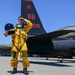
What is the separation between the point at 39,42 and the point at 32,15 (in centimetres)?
230

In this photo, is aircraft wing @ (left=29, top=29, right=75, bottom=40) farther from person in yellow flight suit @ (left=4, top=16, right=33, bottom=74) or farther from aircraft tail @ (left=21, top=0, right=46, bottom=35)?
person in yellow flight suit @ (left=4, top=16, right=33, bottom=74)

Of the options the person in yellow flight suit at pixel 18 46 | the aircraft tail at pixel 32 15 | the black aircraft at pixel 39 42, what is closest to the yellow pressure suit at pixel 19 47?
the person in yellow flight suit at pixel 18 46

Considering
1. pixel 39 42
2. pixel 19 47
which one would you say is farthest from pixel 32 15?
pixel 19 47

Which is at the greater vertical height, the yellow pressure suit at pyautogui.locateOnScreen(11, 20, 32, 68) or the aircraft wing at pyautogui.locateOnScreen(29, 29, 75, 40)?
the aircraft wing at pyautogui.locateOnScreen(29, 29, 75, 40)

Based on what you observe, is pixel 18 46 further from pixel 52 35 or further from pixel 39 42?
pixel 39 42

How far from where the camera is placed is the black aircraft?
18203mm

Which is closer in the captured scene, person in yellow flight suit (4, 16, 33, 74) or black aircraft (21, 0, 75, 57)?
person in yellow flight suit (4, 16, 33, 74)

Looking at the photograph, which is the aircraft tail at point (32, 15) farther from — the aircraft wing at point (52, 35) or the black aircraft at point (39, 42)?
the aircraft wing at point (52, 35)

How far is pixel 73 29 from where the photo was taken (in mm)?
Result: 14180

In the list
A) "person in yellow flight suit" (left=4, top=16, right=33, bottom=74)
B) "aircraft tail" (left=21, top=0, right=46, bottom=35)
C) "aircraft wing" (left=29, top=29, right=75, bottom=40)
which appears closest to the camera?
"person in yellow flight suit" (left=4, top=16, right=33, bottom=74)

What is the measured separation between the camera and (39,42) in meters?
18.4

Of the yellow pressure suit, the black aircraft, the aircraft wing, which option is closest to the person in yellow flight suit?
the yellow pressure suit

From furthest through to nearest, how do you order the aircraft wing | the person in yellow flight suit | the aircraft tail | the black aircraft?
the aircraft tail, the black aircraft, the aircraft wing, the person in yellow flight suit

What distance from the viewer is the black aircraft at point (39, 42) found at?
18203 millimetres
